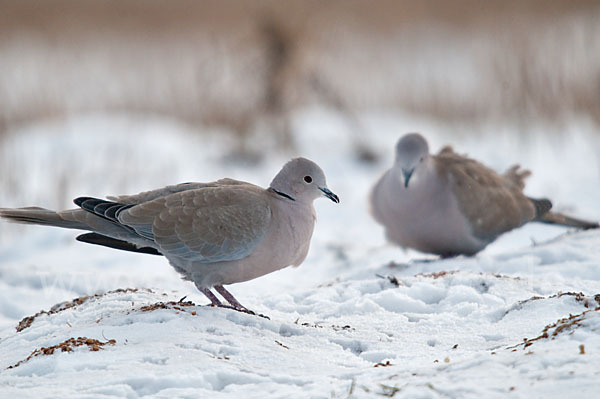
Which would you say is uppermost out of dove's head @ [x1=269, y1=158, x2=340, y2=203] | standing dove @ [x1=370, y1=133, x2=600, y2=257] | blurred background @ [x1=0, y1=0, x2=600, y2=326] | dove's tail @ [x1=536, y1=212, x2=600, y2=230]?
blurred background @ [x1=0, y1=0, x2=600, y2=326]

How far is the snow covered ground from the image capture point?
2438 mm

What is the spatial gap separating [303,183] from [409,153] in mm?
1663

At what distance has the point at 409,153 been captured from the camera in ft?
17.3

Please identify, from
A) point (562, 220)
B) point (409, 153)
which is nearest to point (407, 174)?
point (409, 153)

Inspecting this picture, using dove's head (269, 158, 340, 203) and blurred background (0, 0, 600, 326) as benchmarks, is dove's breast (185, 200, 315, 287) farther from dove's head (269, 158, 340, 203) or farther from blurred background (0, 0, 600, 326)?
blurred background (0, 0, 600, 326)

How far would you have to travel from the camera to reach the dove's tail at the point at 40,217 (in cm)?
366

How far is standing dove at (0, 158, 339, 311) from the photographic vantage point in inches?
141

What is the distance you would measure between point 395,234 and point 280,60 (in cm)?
559

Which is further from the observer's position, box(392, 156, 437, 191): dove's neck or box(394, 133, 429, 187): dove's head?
box(392, 156, 437, 191): dove's neck

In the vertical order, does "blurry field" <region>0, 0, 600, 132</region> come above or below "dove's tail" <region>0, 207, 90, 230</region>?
above

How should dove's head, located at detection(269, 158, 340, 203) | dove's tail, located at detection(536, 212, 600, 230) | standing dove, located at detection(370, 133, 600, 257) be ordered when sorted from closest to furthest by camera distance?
1. dove's head, located at detection(269, 158, 340, 203)
2. standing dove, located at detection(370, 133, 600, 257)
3. dove's tail, located at detection(536, 212, 600, 230)

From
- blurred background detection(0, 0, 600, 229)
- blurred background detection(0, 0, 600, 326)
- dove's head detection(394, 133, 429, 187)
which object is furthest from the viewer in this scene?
blurred background detection(0, 0, 600, 229)

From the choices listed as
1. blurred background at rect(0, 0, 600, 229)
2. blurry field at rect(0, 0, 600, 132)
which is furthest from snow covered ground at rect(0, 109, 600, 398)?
blurry field at rect(0, 0, 600, 132)

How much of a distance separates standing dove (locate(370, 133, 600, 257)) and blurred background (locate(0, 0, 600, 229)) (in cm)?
368
